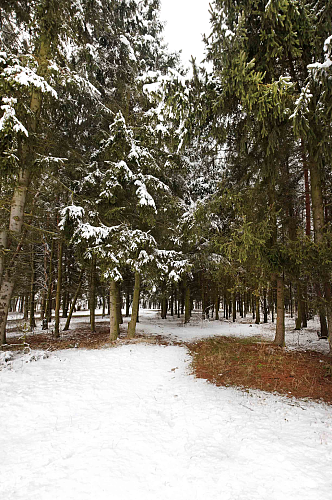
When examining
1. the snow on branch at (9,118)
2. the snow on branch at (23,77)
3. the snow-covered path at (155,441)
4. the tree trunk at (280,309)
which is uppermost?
the snow on branch at (23,77)

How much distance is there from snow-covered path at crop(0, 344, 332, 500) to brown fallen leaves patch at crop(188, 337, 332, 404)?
20.6 inches

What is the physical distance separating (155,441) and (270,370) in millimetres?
4020

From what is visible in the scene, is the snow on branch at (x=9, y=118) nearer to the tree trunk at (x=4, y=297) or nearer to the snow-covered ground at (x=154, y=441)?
the tree trunk at (x=4, y=297)

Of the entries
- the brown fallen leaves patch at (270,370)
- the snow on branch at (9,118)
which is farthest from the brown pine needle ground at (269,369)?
the snow on branch at (9,118)

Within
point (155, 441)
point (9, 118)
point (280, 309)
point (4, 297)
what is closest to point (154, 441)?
point (155, 441)

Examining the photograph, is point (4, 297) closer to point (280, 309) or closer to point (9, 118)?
point (9, 118)

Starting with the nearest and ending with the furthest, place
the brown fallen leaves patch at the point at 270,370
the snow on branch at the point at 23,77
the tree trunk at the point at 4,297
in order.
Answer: the brown fallen leaves patch at the point at 270,370, the snow on branch at the point at 23,77, the tree trunk at the point at 4,297

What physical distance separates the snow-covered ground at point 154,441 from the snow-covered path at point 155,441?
1cm

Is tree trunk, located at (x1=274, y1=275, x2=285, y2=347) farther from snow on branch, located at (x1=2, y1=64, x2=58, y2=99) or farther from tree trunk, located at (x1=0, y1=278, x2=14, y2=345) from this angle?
snow on branch, located at (x1=2, y1=64, x2=58, y2=99)

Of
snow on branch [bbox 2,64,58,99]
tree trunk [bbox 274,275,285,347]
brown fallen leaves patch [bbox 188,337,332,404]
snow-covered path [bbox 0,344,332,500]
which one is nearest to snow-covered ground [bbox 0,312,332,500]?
snow-covered path [bbox 0,344,332,500]

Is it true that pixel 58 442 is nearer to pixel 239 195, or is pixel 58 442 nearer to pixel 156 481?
pixel 156 481

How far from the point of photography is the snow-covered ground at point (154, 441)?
284 centimetres

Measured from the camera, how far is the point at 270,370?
6.61 meters

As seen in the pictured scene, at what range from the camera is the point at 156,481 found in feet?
9.77
